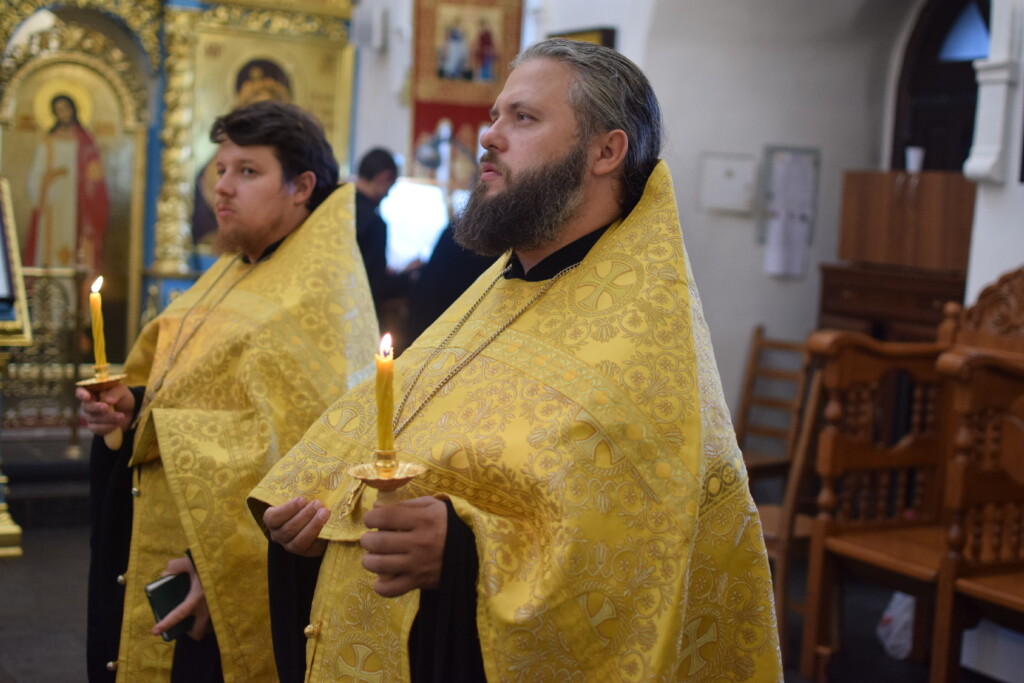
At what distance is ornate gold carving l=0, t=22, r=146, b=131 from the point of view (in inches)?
298

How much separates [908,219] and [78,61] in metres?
5.38

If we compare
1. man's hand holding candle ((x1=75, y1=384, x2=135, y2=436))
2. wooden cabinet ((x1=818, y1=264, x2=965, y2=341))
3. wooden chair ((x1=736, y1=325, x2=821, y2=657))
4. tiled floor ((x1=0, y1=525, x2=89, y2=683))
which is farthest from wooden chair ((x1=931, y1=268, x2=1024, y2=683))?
tiled floor ((x1=0, y1=525, x2=89, y2=683))

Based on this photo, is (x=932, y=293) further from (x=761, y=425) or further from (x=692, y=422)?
(x=692, y=422)

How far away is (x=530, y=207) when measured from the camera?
1769mm

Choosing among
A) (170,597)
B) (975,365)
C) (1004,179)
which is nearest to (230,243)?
(170,597)

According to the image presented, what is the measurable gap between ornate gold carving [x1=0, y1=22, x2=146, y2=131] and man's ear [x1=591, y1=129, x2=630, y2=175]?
6730 mm

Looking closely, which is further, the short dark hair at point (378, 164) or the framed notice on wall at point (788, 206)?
the framed notice on wall at point (788, 206)

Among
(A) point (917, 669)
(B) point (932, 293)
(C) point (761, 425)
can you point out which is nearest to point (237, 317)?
(A) point (917, 669)

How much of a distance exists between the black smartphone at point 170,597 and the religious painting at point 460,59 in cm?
369

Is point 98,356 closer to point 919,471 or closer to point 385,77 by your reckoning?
point 919,471

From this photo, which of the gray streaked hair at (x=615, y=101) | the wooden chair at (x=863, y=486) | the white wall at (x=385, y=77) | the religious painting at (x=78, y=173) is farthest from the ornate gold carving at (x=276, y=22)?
the gray streaked hair at (x=615, y=101)

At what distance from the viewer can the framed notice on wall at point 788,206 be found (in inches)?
249

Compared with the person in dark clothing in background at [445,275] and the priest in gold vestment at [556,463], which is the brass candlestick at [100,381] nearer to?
the priest in gold vestment at [556,463]

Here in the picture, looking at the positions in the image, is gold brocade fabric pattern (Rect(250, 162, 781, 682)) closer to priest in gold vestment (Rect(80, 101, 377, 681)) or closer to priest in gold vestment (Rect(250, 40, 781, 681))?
priest in gold vestment (Rect(250, 40, 781, 681))
